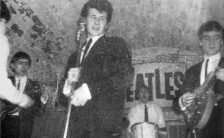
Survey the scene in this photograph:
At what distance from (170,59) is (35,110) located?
1.32 m

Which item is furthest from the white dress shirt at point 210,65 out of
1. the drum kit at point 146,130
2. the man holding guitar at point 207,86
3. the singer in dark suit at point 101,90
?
the singer in dark suit at point 101,90

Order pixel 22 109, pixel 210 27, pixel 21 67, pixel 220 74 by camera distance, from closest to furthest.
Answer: pixel 220 74
pixel 210 27
pixel 22 109
pixel 21 67

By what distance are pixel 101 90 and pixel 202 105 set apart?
700 millimetres

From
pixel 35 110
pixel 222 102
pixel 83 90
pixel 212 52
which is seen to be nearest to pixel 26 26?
pixel 35 110

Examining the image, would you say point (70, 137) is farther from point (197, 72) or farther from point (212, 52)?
point (212, 52)

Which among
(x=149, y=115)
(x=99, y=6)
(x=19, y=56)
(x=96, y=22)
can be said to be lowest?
(x=149, y=115)

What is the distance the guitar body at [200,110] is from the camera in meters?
1.61

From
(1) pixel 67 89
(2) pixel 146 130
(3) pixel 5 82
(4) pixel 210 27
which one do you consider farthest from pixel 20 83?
(4) pixel 210 27

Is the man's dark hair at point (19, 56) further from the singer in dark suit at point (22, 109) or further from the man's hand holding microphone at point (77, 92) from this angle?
the man's hand holding microphone at point (77, 92)

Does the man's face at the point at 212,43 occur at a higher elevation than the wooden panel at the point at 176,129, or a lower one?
higher

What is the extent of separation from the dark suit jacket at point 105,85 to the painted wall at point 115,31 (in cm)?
93

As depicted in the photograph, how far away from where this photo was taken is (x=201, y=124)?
162 centimetres

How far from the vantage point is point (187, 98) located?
176cm

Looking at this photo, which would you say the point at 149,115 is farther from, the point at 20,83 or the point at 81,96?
the point at 81,96
